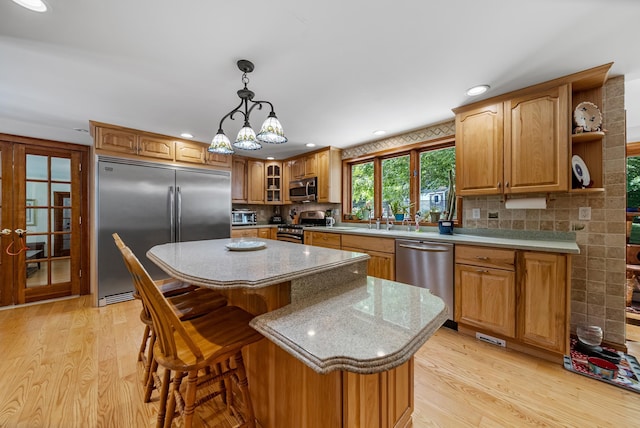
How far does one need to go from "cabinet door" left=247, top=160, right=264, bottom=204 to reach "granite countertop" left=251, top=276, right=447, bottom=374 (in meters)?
3.92

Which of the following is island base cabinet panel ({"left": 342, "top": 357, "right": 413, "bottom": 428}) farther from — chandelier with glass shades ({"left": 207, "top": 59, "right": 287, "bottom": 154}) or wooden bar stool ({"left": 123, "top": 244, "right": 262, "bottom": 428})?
chandelier with glass shades ({"left": 207, "top": 59, "right": 287, "bottom": 154})

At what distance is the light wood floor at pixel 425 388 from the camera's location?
4.73ft

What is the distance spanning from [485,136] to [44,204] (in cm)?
544

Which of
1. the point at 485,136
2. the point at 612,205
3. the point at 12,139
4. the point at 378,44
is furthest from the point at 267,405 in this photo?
the point at 12,139

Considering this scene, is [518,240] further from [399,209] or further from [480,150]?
[399,209]

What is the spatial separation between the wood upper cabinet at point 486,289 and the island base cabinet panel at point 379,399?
53.1 inches

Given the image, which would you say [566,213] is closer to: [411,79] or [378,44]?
[411,79]

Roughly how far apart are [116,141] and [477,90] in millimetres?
4041

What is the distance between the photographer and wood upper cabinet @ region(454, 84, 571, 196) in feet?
6.75

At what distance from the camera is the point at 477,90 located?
2.23m

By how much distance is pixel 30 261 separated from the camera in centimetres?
329

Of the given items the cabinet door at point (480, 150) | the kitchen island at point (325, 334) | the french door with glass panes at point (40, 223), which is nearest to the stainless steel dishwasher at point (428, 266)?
the cabinet door at point (480, 150)

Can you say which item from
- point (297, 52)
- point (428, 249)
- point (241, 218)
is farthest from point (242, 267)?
point (241, 218)

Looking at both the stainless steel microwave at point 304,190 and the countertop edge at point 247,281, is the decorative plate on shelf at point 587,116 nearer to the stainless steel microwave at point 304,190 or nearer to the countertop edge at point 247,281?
the countertop edge at point 247,281
